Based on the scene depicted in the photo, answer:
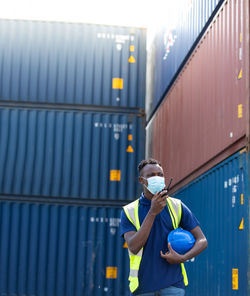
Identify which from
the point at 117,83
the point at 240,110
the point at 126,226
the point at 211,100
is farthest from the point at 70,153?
the point at 126,226

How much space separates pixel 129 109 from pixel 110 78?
0.93 meters

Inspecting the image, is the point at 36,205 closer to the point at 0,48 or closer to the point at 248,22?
the point at 0,48

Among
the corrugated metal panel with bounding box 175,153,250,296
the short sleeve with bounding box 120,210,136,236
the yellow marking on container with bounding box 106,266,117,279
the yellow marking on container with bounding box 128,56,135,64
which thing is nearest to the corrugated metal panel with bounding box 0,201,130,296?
the yellow marking on container with bounding box 106,266,117,279

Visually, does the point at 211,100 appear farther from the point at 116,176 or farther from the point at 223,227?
the point at 116,176

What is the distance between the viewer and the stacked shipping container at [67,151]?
13.1m

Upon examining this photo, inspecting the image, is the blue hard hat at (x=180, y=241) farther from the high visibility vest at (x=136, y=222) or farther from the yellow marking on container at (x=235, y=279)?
the yellow marking on container at (x=235, y=279)

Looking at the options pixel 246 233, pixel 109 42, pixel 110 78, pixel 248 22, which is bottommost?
pixel 246 233

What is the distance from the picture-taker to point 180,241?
3.82 meters

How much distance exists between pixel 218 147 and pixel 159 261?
491 cm

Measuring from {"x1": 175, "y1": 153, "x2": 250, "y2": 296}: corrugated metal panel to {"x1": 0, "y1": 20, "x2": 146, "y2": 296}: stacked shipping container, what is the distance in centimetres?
377

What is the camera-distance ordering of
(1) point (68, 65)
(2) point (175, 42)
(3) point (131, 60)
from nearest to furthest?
(2) point (175, 42) → (1) point (68, 65) → (3) point (131, 60)

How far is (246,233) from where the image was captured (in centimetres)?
691

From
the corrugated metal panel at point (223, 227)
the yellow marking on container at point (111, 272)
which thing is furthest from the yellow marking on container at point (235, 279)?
the yellow marking on container at point (111, 272)

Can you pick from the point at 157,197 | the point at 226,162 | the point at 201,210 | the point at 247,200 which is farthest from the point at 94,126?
the point at 157,197
